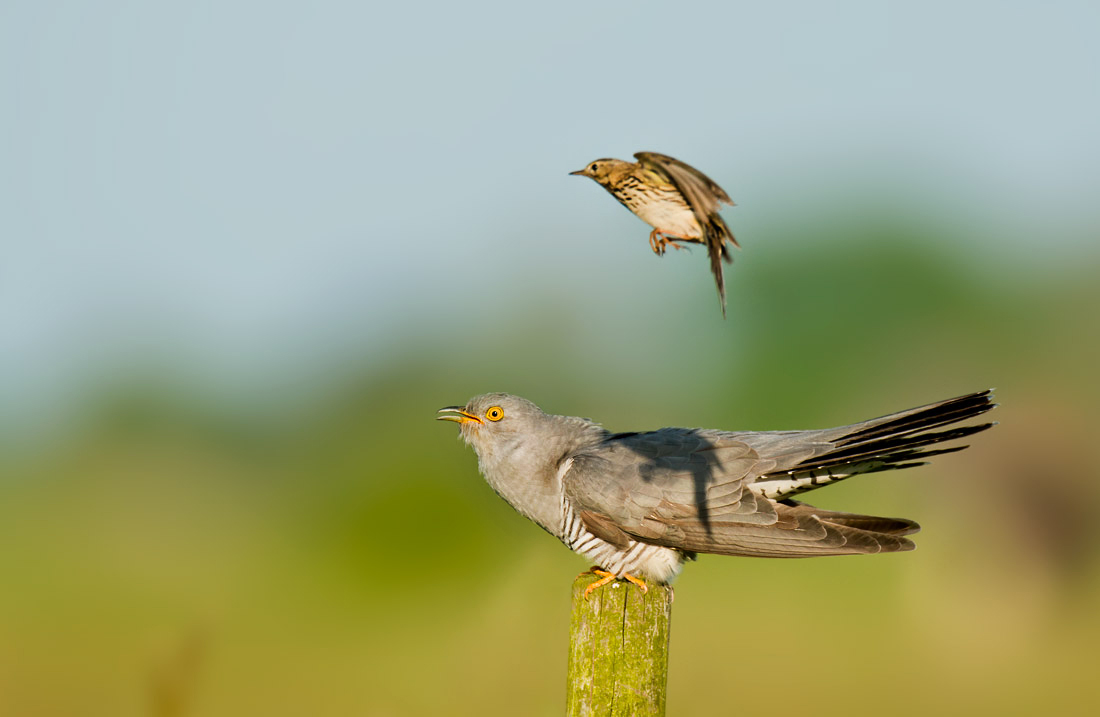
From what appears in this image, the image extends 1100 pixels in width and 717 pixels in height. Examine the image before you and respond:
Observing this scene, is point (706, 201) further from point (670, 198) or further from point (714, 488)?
point (714, 488)

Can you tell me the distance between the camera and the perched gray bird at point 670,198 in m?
2.07

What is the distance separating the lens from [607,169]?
101 inches

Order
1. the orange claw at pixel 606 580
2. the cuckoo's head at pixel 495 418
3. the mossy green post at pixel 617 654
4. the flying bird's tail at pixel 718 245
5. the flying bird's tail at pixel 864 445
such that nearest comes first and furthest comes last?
the flying bird's tail at pixel 718 245, the mossy green post at pixel 617 654, the orange claw at pixel 606 580, the flying bird's tail at pixel 864 445, the cuckoo's head at pixel 495 418

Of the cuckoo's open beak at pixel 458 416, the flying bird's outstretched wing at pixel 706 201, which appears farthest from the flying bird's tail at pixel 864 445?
the flying bird's outstretched wing at pixel 706 201

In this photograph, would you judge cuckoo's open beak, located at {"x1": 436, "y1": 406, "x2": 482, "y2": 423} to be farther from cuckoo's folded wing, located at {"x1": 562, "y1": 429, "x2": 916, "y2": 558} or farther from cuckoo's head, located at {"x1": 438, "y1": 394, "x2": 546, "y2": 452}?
cuckoo's folded wing, located at {"x1": 562, "y1": 429, "x2": 916, "y2": 558}

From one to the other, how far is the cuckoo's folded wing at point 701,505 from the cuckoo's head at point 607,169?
176cm

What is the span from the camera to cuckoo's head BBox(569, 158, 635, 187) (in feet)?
8.24

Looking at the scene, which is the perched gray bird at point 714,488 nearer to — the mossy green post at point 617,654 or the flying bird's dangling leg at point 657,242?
the mossy green post at point 617,654

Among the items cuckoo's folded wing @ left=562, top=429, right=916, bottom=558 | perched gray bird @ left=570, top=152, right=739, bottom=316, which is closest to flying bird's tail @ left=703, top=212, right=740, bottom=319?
perched gray bird @ left=570, top=152, right=739, bottom=316

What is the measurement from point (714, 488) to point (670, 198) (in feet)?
6.59

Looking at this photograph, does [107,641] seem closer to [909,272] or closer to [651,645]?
[651,645]

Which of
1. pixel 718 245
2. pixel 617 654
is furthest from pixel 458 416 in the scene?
pixel 718 245

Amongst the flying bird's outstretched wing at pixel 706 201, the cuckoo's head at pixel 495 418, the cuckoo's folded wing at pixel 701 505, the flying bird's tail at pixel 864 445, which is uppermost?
the cuckoo's head at pixel 495 418

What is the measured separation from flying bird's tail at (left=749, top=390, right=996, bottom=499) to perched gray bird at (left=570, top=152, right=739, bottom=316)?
173 centimetres
